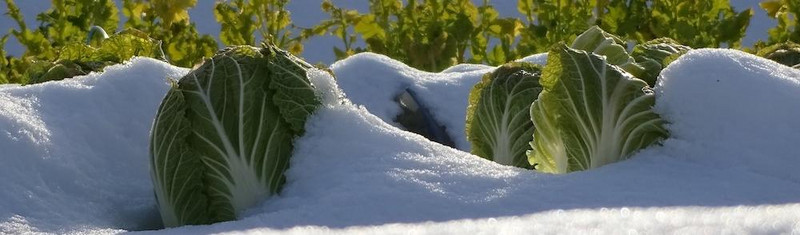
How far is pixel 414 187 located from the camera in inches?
73.7

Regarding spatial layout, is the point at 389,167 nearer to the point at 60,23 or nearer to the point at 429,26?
the point at 429,26

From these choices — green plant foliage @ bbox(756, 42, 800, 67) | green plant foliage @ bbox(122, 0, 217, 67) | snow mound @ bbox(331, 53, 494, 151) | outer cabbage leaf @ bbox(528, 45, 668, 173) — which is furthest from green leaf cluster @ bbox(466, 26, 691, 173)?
green plant foliage @ bbox(122, 0, 217, 67)

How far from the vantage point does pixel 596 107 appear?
7.15 ft

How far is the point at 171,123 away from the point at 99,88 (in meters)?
0.42

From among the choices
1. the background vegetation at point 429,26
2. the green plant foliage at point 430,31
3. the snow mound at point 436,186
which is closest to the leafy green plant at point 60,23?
the background vegetation at point 429,26

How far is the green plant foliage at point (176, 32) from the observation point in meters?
5.55

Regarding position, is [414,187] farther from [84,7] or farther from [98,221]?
[84,7]

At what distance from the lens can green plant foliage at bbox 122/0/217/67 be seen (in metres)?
5.55

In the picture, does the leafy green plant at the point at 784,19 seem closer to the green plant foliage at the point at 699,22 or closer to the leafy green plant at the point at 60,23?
the green plant foliage at the point at 699,22

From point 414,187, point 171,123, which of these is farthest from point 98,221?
point 414,187

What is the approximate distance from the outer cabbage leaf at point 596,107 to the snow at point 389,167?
0.04 meters

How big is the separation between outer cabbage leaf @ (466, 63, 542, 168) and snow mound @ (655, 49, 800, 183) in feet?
1.17

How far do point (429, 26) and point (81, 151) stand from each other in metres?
3.21

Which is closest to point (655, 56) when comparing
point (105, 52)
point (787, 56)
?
point (787, 56)
